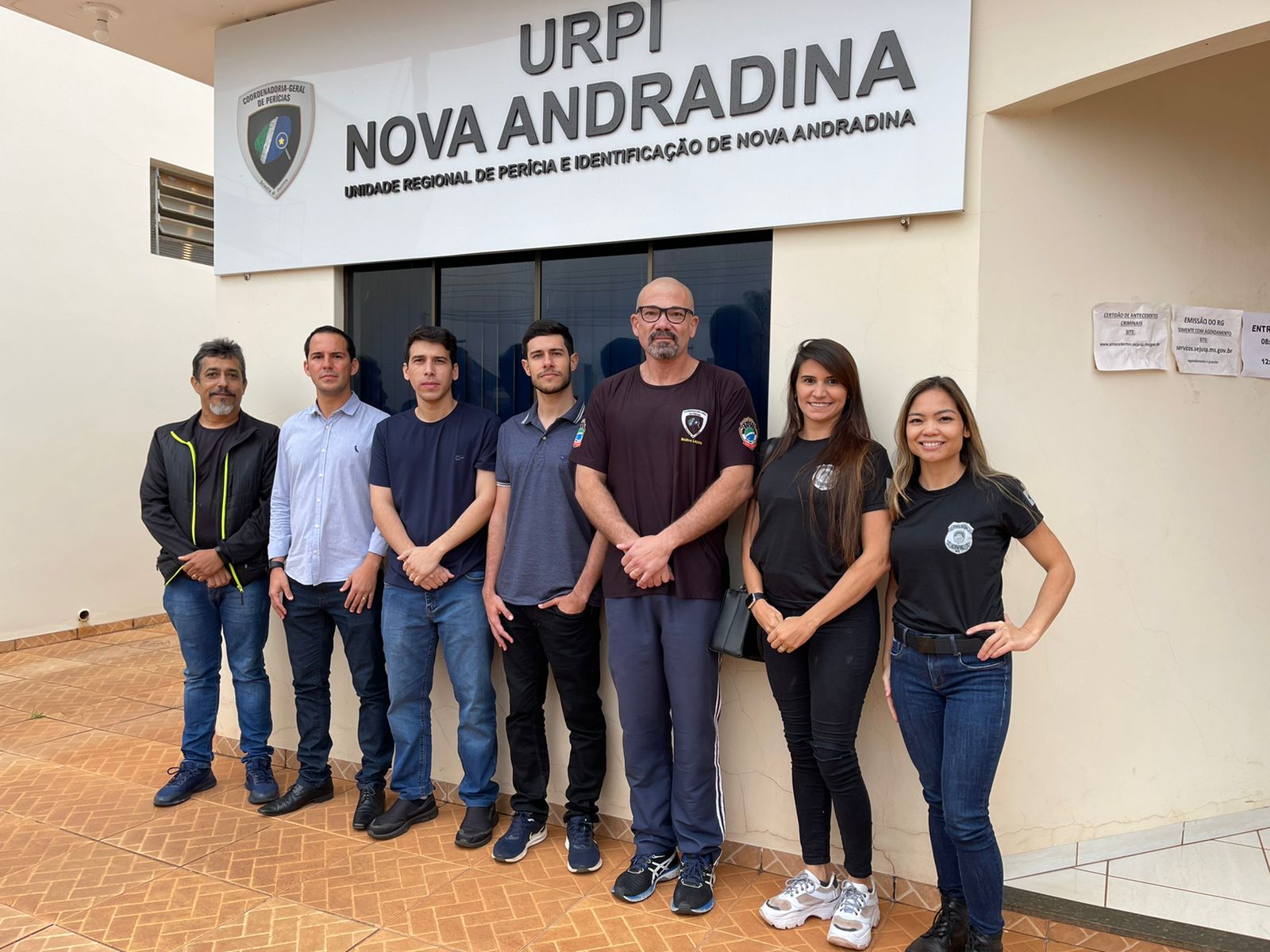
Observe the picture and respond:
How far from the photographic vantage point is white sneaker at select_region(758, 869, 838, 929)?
10.5 ft

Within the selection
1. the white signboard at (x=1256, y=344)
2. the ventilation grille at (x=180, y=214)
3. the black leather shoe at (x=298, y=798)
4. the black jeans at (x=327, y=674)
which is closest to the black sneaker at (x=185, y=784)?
the black leather shoe at (x=298, y=798)

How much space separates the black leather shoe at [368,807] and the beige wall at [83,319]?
4606mm

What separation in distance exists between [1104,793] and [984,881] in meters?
1.17

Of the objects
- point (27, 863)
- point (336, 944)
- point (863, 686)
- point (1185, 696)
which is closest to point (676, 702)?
point (863, 686)

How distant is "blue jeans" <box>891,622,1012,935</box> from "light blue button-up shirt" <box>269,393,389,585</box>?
2.37 metres

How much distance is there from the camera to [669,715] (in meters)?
3.55

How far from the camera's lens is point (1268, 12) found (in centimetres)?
271

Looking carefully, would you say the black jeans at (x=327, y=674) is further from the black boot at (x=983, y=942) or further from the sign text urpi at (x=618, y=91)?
the black boot at (x=983, y=942)

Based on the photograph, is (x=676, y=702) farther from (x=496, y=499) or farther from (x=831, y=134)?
(x=831, y=134)

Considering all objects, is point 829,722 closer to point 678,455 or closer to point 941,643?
point 941,643

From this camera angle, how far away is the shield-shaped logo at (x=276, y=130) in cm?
462

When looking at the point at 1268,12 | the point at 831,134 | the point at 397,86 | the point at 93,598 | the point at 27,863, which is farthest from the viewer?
the point at 93,598

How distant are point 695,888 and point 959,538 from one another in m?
1.59

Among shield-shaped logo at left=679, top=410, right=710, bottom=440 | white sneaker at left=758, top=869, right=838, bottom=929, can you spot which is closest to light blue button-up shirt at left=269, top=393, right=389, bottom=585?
shield-shaped logo at left=679, top=410, right=710, bottom=440
